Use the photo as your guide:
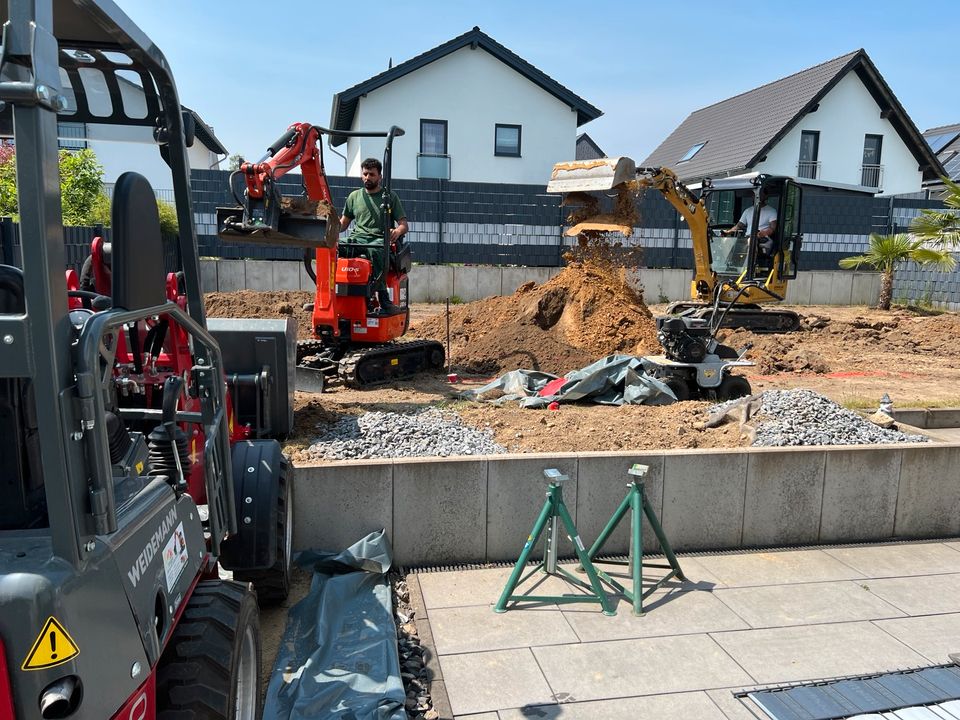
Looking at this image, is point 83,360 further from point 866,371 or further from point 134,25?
point 866,371

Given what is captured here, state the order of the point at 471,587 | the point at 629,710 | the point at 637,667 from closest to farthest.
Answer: the point at 629,710 → the point at 637,667 → the point at 471,587

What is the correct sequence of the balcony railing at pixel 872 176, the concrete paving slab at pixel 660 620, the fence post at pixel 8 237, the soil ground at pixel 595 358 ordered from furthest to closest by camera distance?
the balcony railing at pixel 872 176, the fence post at pixel 8 237, the soil ground at pixel 595 358, the concrete paving slab at pixel 660 620

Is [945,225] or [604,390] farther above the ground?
[945,225]

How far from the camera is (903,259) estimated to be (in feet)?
59.3

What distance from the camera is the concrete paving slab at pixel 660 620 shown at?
419 cm

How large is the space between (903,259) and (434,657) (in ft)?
59.9

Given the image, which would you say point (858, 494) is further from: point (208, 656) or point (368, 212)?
point (368, 212)

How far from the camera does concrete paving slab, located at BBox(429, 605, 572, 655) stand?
405cm

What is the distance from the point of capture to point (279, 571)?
13.6 ft

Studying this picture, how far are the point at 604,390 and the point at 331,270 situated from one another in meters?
3.36

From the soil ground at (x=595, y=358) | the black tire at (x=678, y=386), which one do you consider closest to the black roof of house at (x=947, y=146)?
the soil ground at (x=595, y=358)

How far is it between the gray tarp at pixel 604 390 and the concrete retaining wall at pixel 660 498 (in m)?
2.32

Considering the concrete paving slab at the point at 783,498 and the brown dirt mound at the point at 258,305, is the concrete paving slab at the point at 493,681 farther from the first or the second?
the brown dirt mound at the point at 258,305

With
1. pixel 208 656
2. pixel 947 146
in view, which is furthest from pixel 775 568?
pixel 947 146
